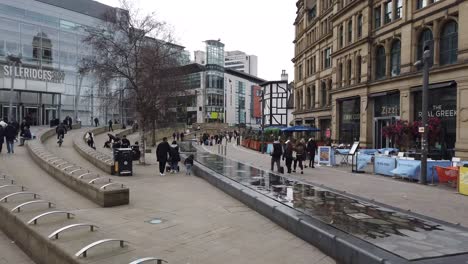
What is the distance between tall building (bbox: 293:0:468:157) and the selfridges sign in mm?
32197

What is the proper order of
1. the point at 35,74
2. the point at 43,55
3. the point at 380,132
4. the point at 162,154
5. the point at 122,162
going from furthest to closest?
the point at 43,55, the point at 35,74, the point at 380,132, the point at 162,154, the point at 122,162

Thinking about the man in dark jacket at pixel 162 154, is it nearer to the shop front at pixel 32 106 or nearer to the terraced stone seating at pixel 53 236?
the terraced stone seating at pixel 53 236

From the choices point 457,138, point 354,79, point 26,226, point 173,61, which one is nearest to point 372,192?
point 26,226

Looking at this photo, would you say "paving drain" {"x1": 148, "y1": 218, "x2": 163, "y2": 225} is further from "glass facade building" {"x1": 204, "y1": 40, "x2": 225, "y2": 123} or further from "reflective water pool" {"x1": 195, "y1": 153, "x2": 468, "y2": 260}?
"glass facade building" {"x1": 204, "y1": 40, "x2": 225, "y2": 123}

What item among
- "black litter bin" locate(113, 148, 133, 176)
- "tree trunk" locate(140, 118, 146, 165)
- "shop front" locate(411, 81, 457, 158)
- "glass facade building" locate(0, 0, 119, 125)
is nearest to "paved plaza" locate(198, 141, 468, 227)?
"black litter bin" locate(113, 148, 133, 176)

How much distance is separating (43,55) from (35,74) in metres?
4.50

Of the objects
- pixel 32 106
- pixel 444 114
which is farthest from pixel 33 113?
pixel 444 114

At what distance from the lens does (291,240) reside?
7152 mm

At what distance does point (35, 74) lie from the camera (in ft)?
150

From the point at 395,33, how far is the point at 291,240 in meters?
25.8

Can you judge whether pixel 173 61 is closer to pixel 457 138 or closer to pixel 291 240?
pixel 457 138

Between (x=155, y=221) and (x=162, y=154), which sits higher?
(x=162, y=154)

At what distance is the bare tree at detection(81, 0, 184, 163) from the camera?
20.4 meters

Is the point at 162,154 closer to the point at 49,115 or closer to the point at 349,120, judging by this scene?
the point at 349,120
